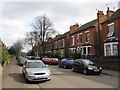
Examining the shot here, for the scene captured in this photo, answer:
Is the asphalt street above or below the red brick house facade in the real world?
below

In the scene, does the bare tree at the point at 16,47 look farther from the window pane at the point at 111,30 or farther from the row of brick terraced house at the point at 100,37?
the window pane at the point at 111,30

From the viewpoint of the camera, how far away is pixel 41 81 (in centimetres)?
1160

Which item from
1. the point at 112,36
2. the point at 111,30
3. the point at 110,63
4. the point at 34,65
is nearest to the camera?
the point at 34,65

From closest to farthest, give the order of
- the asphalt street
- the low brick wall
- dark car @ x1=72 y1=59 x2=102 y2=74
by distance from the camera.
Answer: the asphalt street
dark car @ x1=72 y1=59 x2=102 y2=74
the low brick wall

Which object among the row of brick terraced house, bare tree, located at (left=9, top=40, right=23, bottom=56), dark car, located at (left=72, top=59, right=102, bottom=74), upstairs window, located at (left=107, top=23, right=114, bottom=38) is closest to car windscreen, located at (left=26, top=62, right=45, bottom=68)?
dark car, located at (left=72, top=59, right=102, bottom=74)

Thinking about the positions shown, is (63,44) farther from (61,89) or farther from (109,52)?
(61,89)

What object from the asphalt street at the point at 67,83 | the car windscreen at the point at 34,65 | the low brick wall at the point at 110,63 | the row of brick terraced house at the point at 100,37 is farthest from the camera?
the row of brick terraced house at the point at 100,37

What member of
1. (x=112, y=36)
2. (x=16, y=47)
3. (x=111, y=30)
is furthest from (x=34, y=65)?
(x=16, y=47)

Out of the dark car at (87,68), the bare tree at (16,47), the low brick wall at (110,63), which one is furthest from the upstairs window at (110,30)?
the bare tree at (16,47)

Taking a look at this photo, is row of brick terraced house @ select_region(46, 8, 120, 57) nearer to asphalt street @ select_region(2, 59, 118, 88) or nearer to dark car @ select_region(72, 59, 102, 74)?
dark car @ select_region(72, 59, 102, 74)

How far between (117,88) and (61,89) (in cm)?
322

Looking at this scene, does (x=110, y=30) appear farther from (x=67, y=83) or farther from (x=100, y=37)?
(x=67, y=83)

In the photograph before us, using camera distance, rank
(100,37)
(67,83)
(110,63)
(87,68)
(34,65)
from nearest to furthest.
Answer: (67,83) < (34,65) < (87,68) < (110,63) < (100,37)

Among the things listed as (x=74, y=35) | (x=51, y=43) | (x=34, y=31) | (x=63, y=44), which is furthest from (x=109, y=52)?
(x=51, y=43)
